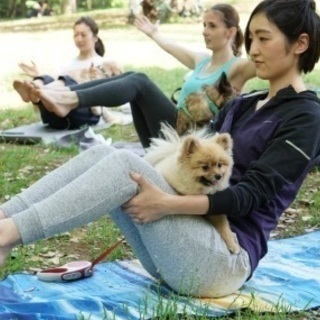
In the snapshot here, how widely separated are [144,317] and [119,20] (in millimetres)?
20769

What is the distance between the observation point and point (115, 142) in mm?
A: 6699

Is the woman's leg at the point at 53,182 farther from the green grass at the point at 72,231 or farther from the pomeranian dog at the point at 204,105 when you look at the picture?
the pomeranian dog at the point at 204,105

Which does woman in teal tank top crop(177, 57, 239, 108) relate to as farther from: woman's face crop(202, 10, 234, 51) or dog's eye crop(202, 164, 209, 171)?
dog's eye crop(202, 164, 209, 171)

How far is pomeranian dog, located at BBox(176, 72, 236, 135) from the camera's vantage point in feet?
15.0

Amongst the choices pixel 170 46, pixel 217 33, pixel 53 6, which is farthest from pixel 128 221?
pixel 53 6

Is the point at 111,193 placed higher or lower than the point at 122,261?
higher

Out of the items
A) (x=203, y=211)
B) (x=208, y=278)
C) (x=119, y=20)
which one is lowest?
(x=119, y=20)

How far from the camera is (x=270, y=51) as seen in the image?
2.84 metres

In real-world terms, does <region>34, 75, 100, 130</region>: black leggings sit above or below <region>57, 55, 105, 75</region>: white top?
below

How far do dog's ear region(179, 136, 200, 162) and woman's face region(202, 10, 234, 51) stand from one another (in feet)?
8.63

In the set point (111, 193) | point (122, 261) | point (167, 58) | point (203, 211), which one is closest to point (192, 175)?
point (203, 211)

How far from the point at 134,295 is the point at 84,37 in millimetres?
5066

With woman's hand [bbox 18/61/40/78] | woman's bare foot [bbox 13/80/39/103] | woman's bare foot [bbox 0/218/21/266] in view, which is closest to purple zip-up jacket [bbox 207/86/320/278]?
woman's bare foot [bbox 0/218/21/266]

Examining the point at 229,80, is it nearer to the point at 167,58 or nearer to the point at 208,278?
the point at 208,278
